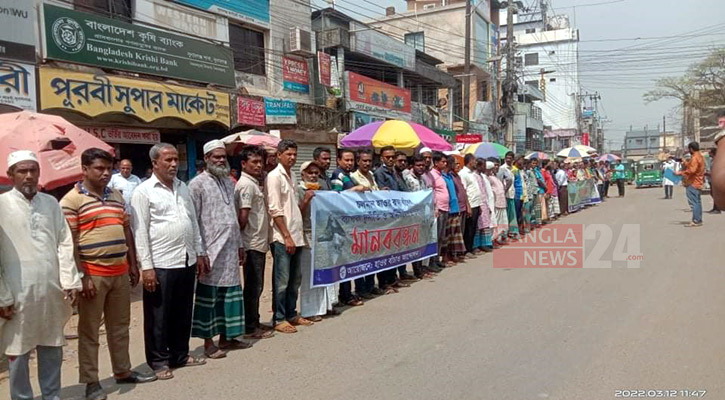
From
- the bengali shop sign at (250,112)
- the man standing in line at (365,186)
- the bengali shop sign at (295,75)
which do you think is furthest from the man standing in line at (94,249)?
the bengali shop sign at (295,75)

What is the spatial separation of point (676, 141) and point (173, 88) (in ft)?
383

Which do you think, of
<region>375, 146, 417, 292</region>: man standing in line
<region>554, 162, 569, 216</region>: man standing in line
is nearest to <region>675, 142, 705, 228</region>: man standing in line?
<region>554, 162, 569, 216</region>: man standing in line

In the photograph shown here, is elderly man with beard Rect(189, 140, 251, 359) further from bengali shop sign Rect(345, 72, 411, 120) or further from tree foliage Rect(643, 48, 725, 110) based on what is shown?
tree foliage Rect(643, 48, 725, 110)

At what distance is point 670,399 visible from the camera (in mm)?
3625

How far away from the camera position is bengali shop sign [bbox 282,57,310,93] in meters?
17.0

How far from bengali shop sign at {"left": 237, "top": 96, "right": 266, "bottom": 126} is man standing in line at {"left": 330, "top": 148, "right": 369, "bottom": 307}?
311 inches

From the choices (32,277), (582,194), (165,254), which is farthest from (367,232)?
(582,194)

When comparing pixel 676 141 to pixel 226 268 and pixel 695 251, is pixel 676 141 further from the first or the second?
pixel 226 268

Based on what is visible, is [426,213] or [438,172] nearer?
[426,213]

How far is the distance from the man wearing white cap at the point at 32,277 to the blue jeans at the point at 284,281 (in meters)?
2.20

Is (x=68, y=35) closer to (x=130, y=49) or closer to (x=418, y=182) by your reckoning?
(x=130, y=49)

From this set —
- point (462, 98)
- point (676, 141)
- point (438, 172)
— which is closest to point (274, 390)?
point (438, 172)

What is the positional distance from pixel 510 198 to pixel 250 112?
7.13m

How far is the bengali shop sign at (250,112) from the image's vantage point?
14.2 metres
